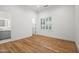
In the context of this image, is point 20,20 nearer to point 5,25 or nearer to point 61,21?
point 5,25

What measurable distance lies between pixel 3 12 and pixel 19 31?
0.37 m

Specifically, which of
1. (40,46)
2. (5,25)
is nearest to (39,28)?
(40,46)

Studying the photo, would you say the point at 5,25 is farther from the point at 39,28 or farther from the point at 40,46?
the point at 40,46

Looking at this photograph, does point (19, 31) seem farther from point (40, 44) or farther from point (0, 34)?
point (40, 44)

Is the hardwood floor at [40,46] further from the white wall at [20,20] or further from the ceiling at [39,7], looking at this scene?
the ceiling at [39,7]

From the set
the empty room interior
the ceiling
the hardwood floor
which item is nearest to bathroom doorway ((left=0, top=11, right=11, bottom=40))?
the empty room interior

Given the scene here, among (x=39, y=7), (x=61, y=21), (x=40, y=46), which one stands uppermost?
(x=39, y=7)

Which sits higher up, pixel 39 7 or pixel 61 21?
pixel 39 7

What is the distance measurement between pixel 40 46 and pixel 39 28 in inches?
11.3

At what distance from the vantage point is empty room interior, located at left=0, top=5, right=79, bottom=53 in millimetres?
1355

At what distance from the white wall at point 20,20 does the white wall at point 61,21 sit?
0.16m

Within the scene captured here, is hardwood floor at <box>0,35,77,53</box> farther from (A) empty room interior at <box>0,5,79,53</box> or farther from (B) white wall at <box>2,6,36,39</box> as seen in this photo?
(B) white wall at <box>2,6,36,39</box>

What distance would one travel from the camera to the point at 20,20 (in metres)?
1.42

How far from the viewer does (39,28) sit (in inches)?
56.0
